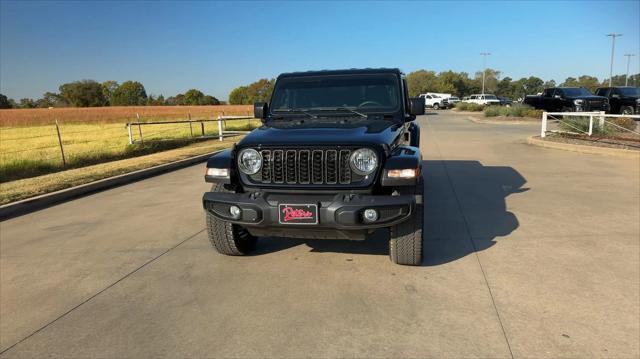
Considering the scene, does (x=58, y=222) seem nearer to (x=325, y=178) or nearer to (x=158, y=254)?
(x=158, y=254)

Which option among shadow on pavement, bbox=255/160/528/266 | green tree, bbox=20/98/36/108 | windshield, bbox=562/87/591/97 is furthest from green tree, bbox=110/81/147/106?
shadow on pavement, bbox=255/160/528/266

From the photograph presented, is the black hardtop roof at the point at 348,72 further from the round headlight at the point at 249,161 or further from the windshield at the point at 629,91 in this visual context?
the windshield at the point at 629,91

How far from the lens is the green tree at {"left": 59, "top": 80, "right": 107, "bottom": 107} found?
9081cm

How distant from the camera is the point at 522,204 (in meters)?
6.32

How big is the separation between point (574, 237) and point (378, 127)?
253 centimetres

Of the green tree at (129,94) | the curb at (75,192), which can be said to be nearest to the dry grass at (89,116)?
the curb at (75,192)

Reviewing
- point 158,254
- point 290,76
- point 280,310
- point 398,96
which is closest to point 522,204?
point 398,96

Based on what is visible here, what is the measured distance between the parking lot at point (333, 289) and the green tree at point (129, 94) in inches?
4256

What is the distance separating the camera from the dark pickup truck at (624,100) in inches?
881

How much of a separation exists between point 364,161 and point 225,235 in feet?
5.04

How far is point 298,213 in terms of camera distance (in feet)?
11.6

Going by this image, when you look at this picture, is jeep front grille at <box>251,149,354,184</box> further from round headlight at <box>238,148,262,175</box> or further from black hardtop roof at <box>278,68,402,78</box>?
black hardtop roof at <box>278,68,402,78</box>

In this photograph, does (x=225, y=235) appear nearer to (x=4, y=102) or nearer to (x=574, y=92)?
(x=574, y=92)

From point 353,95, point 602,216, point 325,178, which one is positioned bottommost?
point 602,216
